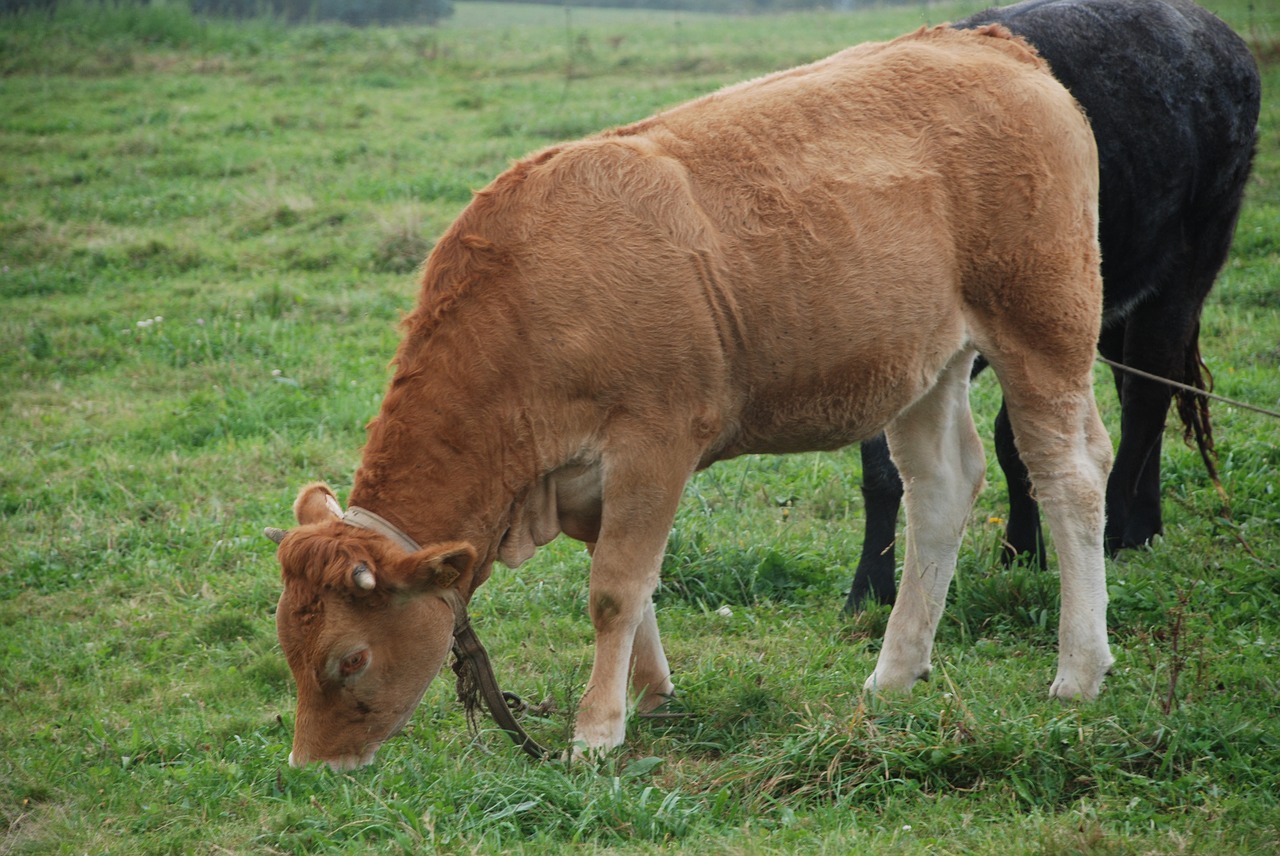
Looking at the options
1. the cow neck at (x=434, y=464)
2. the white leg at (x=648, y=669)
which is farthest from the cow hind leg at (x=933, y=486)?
the cow neck at (x=434, y=464)

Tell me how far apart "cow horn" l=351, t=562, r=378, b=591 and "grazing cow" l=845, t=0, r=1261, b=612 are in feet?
7.62

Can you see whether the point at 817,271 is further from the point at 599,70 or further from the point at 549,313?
the point at 599,70

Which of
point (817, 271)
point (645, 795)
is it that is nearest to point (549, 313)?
point (817, 271)

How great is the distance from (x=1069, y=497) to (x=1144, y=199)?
66.2 inches

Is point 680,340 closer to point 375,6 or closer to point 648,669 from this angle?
point 648,669

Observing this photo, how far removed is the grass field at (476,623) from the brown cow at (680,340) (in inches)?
13.5

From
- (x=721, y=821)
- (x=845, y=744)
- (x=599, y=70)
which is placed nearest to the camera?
(x=721, y=821)

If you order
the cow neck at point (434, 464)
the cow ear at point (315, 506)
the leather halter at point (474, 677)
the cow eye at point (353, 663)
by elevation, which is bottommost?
the leather halter at point (474, 677)

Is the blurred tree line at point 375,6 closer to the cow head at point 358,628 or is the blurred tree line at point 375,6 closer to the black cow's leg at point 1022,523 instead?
the black cow's leg at point 1022,523

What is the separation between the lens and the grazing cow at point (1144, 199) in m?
5.10

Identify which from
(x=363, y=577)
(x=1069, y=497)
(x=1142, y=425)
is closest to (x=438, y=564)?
(x=363, y=577)

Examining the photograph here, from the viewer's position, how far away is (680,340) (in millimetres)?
3627

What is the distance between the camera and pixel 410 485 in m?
3.60

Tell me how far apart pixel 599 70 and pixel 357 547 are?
51.3 ft
